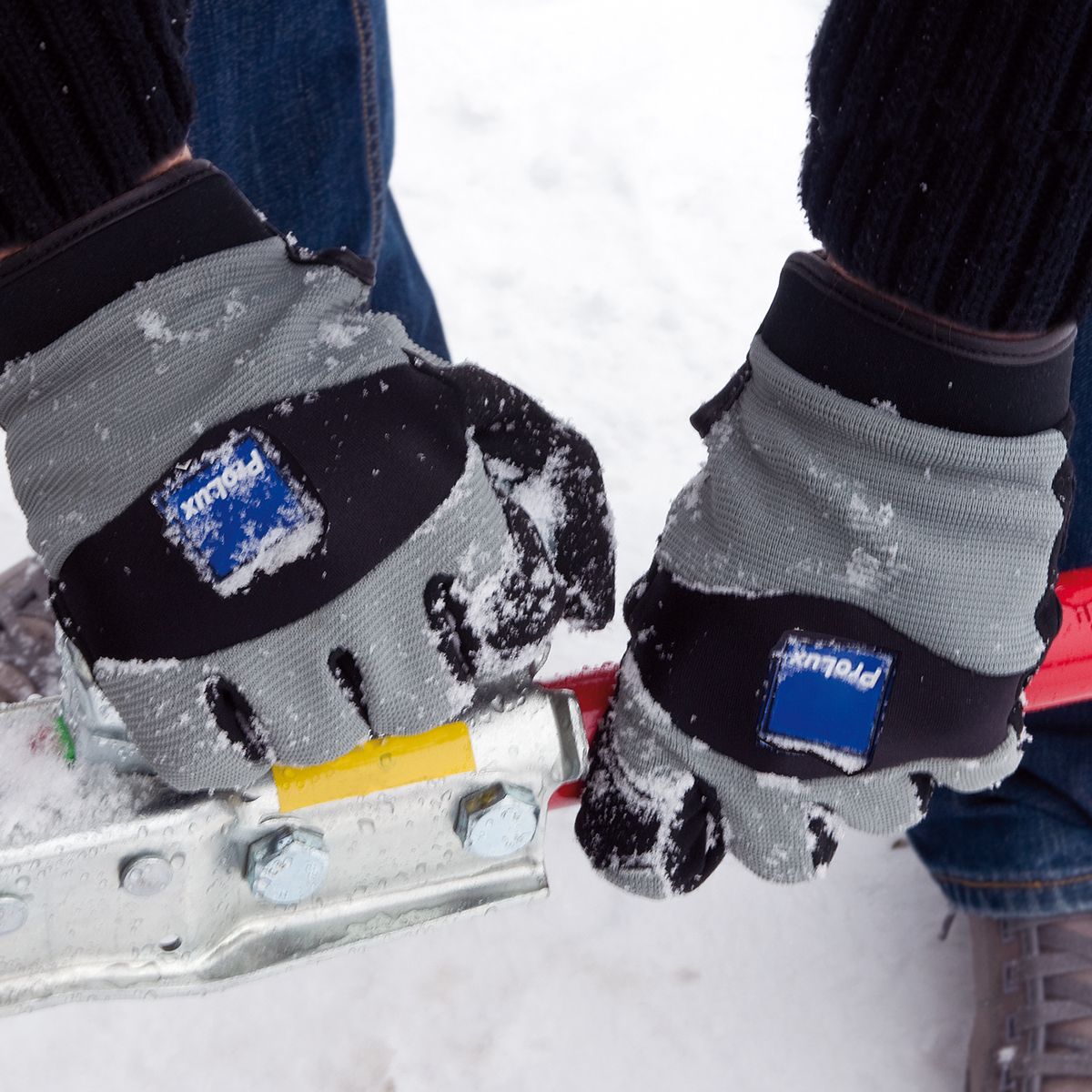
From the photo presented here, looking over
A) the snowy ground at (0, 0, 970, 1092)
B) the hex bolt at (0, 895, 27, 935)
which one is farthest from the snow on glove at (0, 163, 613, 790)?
the snowy ground at (0, 0, 970, 1092)

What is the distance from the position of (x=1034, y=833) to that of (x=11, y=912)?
44.0 inches

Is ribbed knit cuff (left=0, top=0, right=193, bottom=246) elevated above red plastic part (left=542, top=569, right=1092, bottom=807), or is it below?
above

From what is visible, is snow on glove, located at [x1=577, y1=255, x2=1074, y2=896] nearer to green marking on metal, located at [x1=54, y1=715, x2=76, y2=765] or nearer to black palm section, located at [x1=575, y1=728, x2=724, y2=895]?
black palm section, located at [x1=575, y1=728, x2=724, y2=895]

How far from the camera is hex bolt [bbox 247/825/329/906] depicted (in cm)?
74

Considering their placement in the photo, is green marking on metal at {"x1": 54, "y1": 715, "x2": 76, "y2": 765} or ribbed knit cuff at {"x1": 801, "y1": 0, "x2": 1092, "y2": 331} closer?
ribbed knit cuff at {"x1": 801, "y1": 0, "x2": 1092, "y2": 331}

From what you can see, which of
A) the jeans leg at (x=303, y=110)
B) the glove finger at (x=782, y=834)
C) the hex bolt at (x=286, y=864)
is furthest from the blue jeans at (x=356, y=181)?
the hex bolt at (x=286, y=864)

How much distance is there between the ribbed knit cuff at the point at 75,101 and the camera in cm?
68

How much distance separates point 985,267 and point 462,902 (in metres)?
0.59

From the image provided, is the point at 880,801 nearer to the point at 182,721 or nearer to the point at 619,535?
the point at 182,721

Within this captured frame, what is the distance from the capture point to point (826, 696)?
2.50ft

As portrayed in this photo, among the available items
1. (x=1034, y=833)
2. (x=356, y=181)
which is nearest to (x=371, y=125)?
(x=356, y=181)

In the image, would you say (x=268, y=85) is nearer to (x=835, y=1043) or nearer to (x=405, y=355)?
(x=405, y=355)

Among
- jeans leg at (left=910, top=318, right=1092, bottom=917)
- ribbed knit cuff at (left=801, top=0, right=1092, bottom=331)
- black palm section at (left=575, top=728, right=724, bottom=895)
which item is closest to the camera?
ribbed knit cuff at (left=801, top=0, right=1092, bottom=331)

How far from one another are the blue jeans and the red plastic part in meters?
0.26
